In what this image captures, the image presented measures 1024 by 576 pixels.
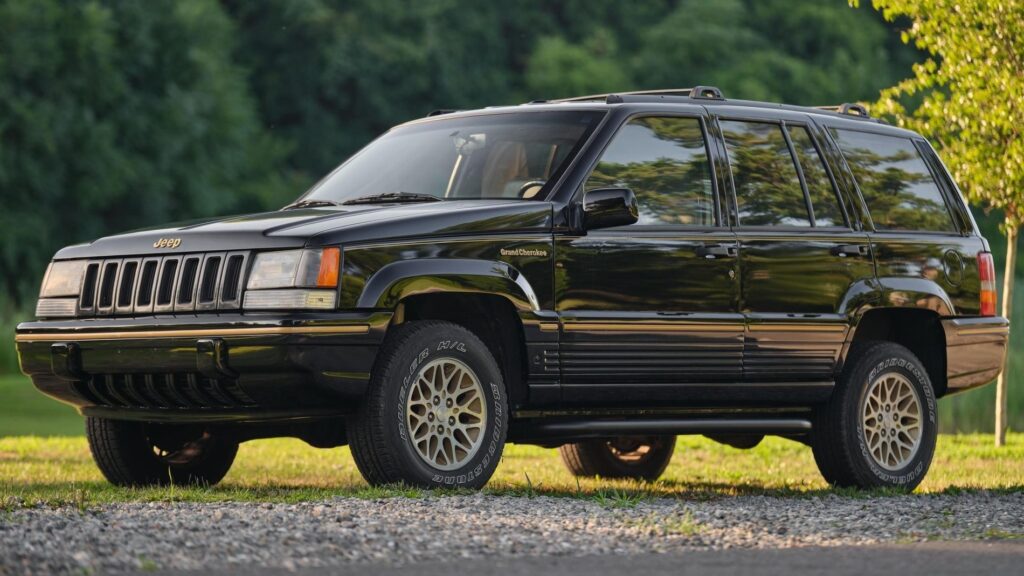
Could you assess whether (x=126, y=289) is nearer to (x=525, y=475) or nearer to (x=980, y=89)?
(x=525, y=475)

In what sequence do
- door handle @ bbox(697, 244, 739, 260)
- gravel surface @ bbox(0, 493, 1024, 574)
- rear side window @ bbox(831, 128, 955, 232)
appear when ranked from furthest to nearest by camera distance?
rear side window @ bbox(831, 128, 955, 232), door handle @ bbox(697, 244, 739, 260), gravel surface @ bbox(0, 493, 1024, 574)

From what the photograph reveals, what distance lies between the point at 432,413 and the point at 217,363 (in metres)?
1.05

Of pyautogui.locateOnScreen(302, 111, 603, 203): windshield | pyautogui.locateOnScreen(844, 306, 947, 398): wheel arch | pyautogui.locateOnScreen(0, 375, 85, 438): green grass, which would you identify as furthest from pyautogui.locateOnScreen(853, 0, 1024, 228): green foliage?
pyautogui.locateOnScreen(0, 375, 85, 438): green grass

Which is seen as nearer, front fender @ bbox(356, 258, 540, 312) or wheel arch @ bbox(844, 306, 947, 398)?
front fender @ bbox(356, 258, 540, 312)

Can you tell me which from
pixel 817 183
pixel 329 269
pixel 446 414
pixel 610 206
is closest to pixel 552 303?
pixel 610 206

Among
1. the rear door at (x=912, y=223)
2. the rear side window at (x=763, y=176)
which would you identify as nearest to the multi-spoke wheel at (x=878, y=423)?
the rear door at (x=912, y=223)

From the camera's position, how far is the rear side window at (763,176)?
1036 cm

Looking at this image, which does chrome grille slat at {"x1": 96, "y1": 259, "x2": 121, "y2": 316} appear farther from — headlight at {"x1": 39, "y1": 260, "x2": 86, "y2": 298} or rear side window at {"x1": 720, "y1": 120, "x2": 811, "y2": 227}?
rear side window at {"x1": 720, "y1": 120, "x2": 811, "y2": 227}

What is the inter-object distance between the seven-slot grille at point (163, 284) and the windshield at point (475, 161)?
3.93 feet

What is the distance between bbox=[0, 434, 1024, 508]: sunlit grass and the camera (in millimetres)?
8883

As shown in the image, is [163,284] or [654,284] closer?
[163,284]

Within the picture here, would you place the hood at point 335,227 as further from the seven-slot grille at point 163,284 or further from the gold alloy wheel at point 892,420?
the gold alloy wheel at point 892,420

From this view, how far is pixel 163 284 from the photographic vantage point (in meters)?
8.97

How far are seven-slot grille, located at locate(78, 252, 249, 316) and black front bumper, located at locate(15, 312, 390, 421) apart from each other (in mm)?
86
